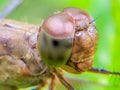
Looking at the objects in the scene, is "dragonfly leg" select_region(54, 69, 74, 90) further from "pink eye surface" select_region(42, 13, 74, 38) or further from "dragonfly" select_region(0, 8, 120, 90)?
"pink eye surface" select_region(42, 13, 74, 38)

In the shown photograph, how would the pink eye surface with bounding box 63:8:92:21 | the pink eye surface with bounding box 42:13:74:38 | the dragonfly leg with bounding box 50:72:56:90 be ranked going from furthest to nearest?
1. the dragonfly leg with bounding box 50:72:56:90
2. the pink eye surface with bounding box 63:8:92:21
3. the pink eye surface with bounding box 42:13:74:38

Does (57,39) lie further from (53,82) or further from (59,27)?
(53,82)

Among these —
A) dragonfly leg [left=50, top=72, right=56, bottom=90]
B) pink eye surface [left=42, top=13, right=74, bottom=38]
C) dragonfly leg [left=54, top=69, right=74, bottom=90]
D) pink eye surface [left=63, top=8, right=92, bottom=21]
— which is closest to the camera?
pink eye surface [left=42, top=13, right=74, bottom=38]

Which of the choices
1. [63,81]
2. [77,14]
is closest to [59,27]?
[77,14]

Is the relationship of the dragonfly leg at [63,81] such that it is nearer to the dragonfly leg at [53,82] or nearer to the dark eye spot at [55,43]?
the dragonfly leg at [53,82]

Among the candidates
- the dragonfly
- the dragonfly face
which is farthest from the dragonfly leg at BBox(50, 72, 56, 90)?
the dragonfly face

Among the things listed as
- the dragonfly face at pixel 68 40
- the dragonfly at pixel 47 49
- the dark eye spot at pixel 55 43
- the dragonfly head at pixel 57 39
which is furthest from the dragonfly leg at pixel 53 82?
the dark eye spot at pixel 55 43

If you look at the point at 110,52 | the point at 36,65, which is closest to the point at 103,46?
the point at 110,52

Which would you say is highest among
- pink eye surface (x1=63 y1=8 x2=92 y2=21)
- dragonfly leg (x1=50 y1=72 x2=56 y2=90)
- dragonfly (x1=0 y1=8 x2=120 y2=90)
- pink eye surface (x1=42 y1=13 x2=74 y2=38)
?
pink eye surface (x1=63 y1=8 x2=92 y2=21)
